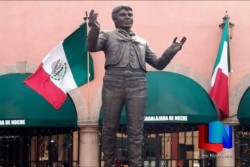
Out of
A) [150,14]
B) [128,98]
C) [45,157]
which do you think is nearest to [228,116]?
[150,14]

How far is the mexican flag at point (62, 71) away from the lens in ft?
39.5

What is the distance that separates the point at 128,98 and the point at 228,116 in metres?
7.55

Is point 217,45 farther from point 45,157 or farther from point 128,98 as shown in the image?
point 128,98

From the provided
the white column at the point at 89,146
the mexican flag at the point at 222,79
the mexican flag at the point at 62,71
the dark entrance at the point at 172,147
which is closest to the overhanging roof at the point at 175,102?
the mexican flag at the point at 222,79

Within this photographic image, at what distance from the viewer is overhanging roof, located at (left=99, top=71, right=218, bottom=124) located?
44.9ft

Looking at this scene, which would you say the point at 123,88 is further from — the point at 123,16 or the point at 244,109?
the point at 244,109

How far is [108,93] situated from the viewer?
7.64m

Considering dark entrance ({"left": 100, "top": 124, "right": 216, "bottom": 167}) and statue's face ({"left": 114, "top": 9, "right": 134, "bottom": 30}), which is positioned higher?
statue's face ({"left": 114, "top": 9, "right": 134, "bottom": 30})

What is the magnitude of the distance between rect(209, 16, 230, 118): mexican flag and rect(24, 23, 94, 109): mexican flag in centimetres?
383

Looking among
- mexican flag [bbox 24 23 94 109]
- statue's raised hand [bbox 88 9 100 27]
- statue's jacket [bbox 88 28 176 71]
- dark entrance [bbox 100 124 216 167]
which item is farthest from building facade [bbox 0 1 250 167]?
statue's raised hand [bbox 88 9 100 27]

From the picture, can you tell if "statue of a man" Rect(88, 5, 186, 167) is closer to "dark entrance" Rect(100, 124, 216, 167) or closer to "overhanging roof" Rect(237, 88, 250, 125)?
"overhanging roof" Rect(237, 88, 250, 125)

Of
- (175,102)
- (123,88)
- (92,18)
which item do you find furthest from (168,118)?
(92,18)

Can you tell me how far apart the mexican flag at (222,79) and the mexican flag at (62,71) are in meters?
3.83

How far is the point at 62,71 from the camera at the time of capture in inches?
484
